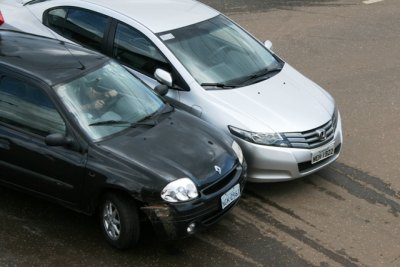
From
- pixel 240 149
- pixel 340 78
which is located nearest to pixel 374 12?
pixel 340 78

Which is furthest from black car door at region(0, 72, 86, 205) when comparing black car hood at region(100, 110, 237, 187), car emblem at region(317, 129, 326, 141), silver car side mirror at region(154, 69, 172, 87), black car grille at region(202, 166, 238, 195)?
car emblem at region(317, 129, 326, 141)

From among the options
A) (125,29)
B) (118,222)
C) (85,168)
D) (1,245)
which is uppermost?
(125,29)

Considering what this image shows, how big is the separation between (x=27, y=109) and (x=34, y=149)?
1.33 ft

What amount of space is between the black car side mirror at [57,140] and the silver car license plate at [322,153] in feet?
8.42

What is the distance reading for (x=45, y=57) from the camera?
6.14 m

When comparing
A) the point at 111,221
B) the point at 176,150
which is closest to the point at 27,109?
the point at 111,221

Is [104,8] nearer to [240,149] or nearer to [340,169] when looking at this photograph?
[240,149]

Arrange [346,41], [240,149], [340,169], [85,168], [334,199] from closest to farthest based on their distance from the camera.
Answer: [85,168]
[240,149]
[334,199]
[340,169]
[346,41]

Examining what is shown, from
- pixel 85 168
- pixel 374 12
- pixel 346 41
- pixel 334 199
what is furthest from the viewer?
pixel 374 12

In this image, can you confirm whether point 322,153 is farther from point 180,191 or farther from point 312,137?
point 180,191

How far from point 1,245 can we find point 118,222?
1.12 m

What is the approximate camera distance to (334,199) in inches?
259

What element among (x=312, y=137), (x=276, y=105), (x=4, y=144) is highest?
(x=276, y=105)

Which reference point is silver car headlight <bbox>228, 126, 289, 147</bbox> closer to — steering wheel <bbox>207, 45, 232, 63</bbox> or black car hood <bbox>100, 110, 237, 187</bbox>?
black car hood <bbox>100, 110, 237, 187</bbox>
